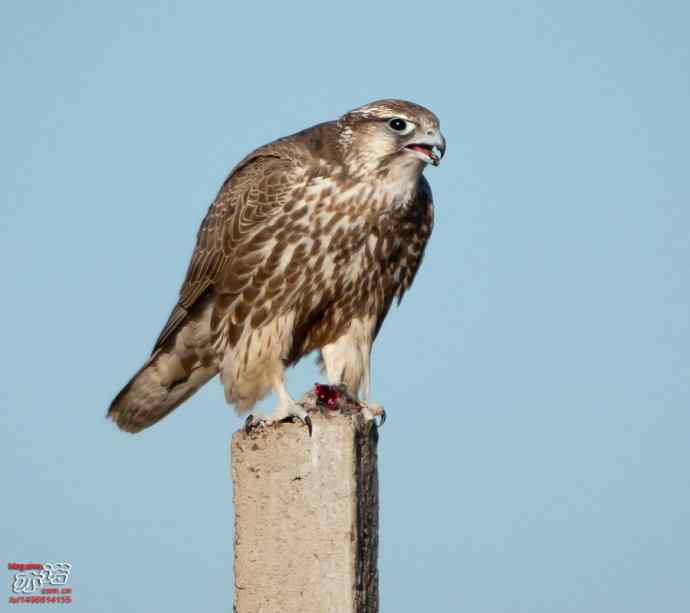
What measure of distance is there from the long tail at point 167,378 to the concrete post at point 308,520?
1.94 meters

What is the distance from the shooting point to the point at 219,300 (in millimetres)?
7195

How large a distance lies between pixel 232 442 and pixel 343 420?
1.82 feet

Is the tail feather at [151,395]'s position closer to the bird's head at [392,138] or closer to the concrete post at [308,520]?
the bird's head at [392,138]

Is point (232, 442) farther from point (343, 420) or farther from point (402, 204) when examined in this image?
point (402, 204)

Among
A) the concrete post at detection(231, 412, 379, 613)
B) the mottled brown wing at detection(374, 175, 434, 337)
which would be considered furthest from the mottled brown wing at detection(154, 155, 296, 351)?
the concrete post at detection(231, 412, 379, 613)

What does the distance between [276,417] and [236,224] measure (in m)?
1.45

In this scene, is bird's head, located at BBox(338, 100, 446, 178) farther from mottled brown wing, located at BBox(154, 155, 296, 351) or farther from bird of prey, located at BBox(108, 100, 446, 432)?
mottled brown wing, located at BBox(154, 155, 296, 351)

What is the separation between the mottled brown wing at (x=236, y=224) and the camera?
274 inches

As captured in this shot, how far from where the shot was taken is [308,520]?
18.1ft

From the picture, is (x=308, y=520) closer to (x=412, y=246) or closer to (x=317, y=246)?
(x=317, y=246)

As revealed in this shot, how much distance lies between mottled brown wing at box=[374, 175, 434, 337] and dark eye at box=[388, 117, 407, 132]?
1.53ft

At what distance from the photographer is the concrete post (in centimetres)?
546

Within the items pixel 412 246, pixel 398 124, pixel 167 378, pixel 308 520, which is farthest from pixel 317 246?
pixel 308 520

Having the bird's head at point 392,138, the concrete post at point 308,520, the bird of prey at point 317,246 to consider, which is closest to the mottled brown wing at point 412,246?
the bird of prey at point 317,246
